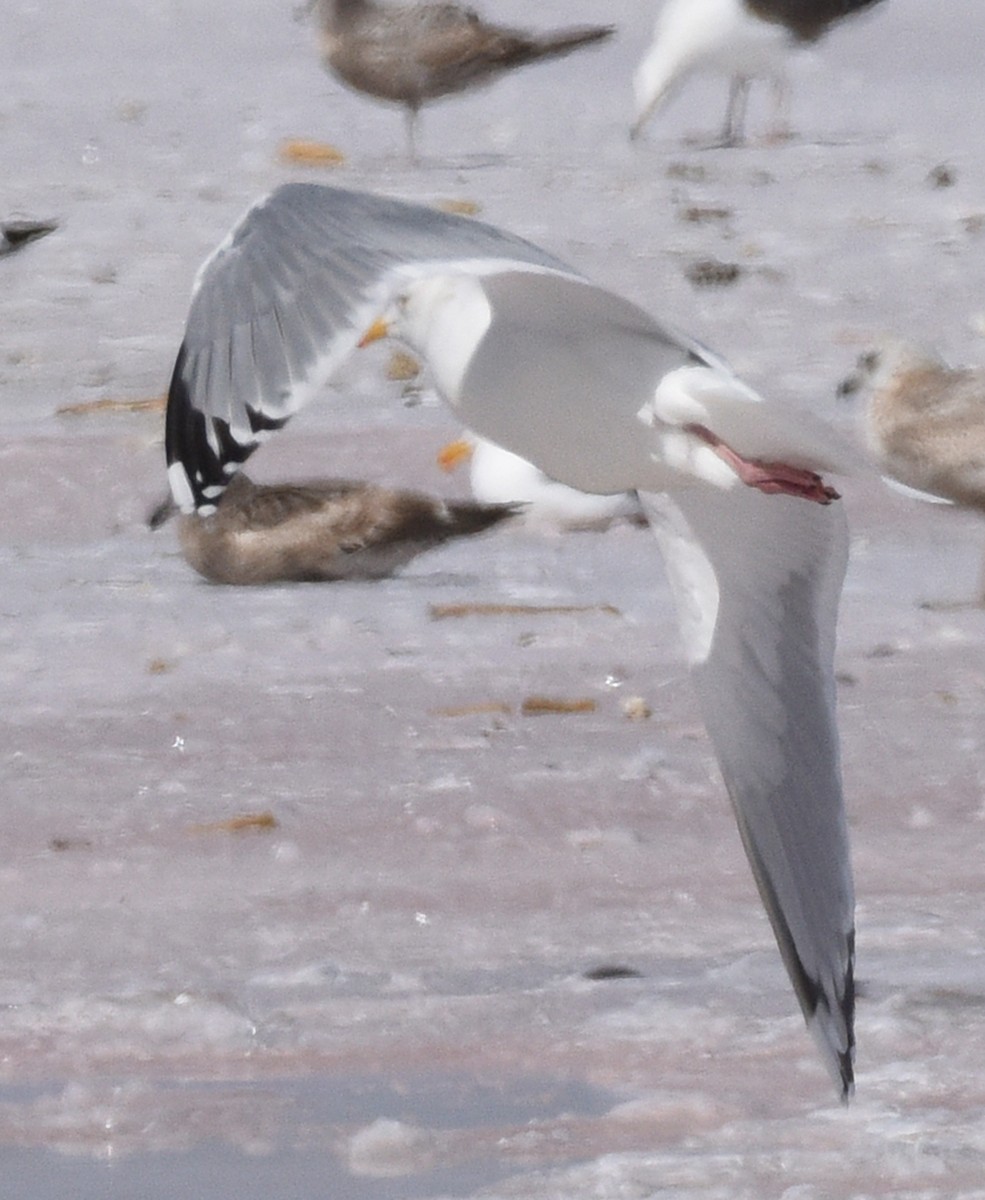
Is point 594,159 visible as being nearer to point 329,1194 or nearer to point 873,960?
point 873,960

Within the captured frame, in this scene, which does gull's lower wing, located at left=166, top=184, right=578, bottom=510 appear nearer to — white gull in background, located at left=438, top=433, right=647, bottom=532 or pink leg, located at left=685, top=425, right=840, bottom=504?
pink leg, located at left=685, top=425, right=840, bottom=504

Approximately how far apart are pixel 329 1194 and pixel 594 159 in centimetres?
712

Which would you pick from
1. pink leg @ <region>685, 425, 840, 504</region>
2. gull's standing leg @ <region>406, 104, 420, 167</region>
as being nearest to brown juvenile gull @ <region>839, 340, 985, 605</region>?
pink leg @ <region>685, 425, 840, 504</region>

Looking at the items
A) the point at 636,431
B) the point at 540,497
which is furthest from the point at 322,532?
the point at 636,431

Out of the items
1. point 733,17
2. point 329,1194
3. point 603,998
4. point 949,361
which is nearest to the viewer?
point 329,1194

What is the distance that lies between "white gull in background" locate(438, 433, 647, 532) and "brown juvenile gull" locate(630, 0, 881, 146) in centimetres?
439

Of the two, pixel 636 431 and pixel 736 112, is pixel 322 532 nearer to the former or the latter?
pixel 636 431

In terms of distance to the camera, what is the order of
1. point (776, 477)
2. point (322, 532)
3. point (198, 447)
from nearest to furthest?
point (198, 447)
point (776, 477)
point (322, 532)

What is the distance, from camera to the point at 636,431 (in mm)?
3312

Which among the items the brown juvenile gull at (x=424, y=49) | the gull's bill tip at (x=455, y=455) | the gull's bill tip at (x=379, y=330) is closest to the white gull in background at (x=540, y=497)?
the gull's bill tip at (x=455, y=455)

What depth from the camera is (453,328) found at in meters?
3.59

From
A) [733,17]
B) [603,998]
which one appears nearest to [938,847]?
[603,998]

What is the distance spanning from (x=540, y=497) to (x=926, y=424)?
0.87 meters

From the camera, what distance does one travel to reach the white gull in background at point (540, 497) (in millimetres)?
5891
